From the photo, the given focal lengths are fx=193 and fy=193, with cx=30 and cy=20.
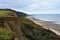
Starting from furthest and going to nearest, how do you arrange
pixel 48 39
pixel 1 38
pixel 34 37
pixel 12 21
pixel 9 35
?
pixel 48 39 < pixel 34 37 < pixel 12 21 < pixel 9 35 < pixel 1 38

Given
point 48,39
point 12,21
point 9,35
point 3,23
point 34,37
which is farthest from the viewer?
point 48,39

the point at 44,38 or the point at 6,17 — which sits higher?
the point at 6,17

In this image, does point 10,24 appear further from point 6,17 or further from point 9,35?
point 9,35

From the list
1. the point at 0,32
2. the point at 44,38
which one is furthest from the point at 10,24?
the point at 44,38

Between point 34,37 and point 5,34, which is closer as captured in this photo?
point 5,34

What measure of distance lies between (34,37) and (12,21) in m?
5.43

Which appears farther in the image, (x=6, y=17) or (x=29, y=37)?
(x=29, y=37)

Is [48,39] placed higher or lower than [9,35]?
lower

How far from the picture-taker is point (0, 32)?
33.4 ft

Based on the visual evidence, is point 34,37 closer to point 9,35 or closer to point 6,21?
point 6,21

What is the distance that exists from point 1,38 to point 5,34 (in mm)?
888

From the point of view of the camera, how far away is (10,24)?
13805mm

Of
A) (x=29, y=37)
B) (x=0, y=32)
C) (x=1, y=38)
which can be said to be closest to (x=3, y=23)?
(x=0, y=32)

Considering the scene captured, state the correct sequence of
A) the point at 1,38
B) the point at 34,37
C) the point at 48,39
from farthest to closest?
the point at 48,39 < the point at 34,37 < the point at 1,38
